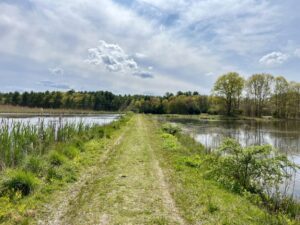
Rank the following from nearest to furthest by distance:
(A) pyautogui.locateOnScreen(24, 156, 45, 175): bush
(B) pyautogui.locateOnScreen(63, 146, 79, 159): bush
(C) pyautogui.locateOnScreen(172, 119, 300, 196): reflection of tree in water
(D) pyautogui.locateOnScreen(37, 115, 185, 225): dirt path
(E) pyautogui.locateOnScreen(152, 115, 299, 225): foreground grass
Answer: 1. (D) pyautogui.locateOnScreen(37, 115, 185, 225): dirt path
2. (E) pyautogui.locateOnScreen(152, 115, 299, 225): foreground grass
3. (A) pyautogui.locateOnScreen(24, 156, 45, 175): bush
4. (B) pyautogui.locateOnScreen(63, 146, 79, 159): bush
5. (C) pyautogui.locateOnScreen(172, 119, 300, 196): reflection of tree in water

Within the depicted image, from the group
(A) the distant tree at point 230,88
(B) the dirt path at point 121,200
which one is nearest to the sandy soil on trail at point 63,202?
(B) the dirt path at point 121,200

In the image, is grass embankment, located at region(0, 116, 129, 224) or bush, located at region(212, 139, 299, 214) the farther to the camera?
bush, located at region(212, 139, 299, 214)

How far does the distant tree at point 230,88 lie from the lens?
60.2 metres

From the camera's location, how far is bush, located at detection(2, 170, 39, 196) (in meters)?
5.72

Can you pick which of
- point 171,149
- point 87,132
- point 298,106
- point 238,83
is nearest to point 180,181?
point 171,149

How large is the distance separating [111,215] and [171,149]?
25.7ft

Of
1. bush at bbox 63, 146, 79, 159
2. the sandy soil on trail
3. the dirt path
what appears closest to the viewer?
the sandy soil on trail

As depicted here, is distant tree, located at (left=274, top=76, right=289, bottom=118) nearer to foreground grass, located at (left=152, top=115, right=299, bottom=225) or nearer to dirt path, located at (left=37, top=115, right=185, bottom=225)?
foreground grass, located at (left=152, top=115, right=299, bottom=225)

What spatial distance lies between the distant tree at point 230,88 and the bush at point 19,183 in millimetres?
58828

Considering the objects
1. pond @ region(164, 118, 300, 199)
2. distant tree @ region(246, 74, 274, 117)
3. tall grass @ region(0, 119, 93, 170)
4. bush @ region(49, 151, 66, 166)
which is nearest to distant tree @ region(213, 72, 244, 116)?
distant tree @ region(246, 74, 274, 117)

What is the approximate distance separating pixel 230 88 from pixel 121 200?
58610 millimetres

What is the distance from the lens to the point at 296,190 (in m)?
8.39

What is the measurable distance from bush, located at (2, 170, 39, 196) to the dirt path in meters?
0.93

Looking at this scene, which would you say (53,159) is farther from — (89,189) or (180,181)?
(180,181)
